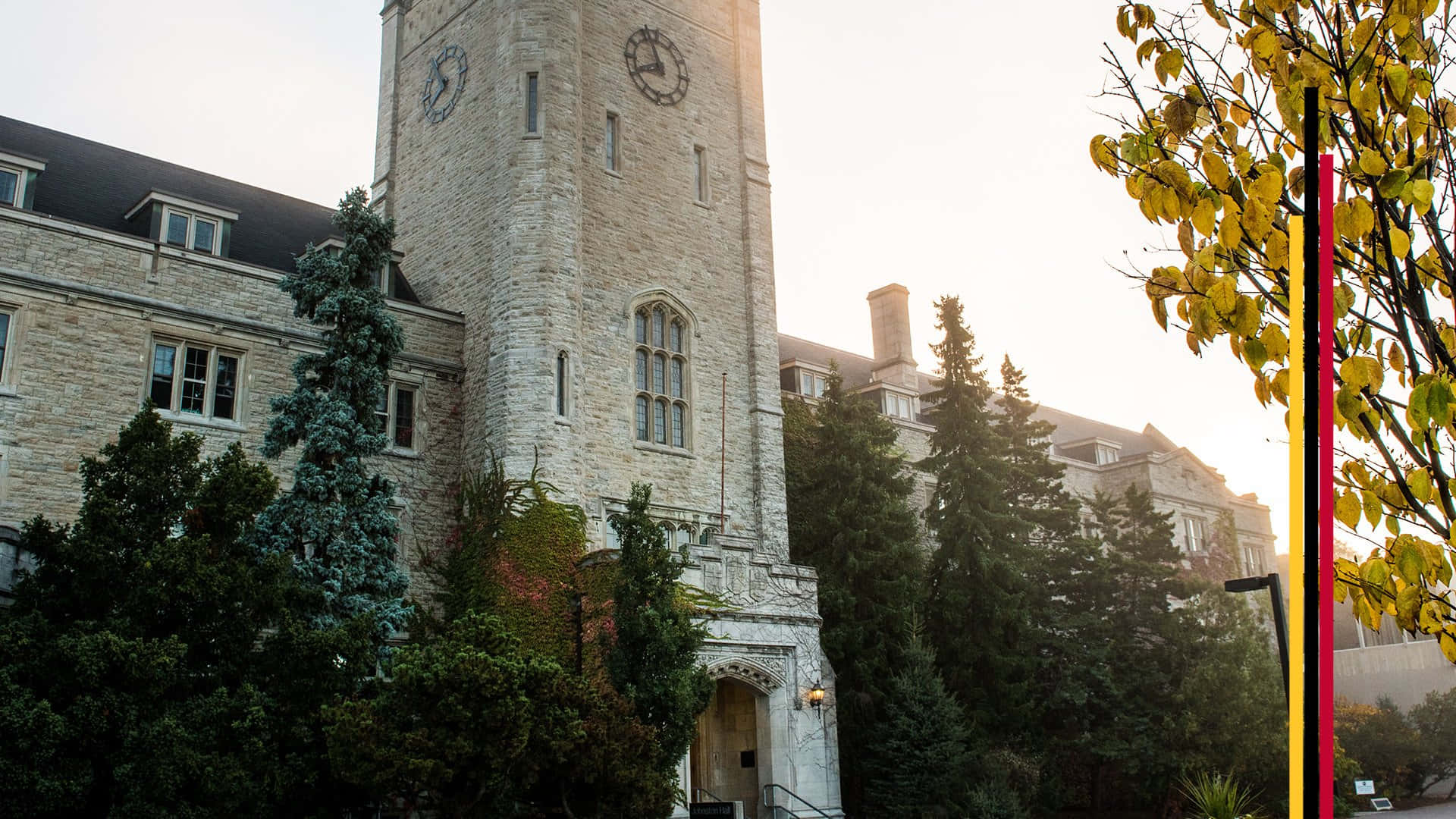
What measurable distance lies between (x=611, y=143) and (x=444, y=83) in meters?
4.75

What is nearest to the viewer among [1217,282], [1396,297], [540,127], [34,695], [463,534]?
[1217,282]

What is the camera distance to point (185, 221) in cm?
2241

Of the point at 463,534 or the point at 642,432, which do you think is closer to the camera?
the point at 463,534

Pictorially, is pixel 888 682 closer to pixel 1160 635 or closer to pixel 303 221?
pixel 1160 635

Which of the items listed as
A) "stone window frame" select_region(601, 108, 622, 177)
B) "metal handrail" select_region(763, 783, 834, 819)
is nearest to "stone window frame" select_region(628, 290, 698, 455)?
"stone window frame" select_region(601, 108, 622, 177)

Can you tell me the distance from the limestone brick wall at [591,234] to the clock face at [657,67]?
0.27 m

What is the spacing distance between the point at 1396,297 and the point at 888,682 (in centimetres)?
2256

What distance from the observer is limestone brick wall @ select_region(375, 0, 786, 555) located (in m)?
23.0

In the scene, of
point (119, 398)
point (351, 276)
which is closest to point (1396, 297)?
point (351, 276)

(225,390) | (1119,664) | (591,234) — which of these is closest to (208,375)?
(225,390)

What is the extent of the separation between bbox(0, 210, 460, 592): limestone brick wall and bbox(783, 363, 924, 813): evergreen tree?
9.02 metres

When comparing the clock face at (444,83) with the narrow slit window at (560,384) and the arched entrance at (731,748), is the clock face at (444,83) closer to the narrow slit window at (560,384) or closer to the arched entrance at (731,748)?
the narrow slit window at (560,384)

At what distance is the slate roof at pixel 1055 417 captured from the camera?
41.1m

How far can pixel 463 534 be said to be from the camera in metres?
21.8
